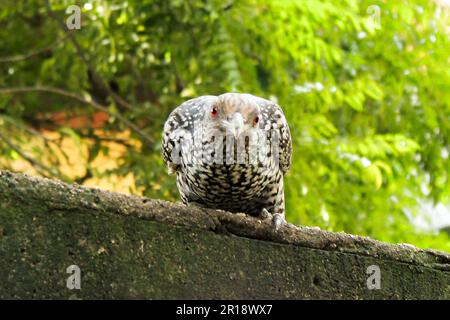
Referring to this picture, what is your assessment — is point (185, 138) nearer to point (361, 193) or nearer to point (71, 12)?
point (71, 12)

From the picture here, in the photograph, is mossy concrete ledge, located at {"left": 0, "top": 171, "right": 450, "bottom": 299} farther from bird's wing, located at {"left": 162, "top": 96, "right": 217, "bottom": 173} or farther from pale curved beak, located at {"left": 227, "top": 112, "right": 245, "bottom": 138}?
bird's wing, located at {"left": 162, "top": 96, "right": 217, "bottom": 173}

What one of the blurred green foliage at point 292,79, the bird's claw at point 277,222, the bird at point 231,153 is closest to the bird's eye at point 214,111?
the bird at point 231,153

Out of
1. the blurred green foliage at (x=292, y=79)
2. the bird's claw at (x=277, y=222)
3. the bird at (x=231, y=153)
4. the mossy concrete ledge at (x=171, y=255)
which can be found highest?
the blurred green foliage at (x=292, y=79)

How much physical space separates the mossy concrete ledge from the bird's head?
1.46 ft

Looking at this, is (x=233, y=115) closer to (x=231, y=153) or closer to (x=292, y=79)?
(x=231, y=153)

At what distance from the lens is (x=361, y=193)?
21.3 ft

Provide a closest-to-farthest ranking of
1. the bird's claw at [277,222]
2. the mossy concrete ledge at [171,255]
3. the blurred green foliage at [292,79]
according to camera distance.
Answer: the mossy concrete ledge at [171,255] → the bird's claw at [277,222] → the blurred green foliage at [292,79]

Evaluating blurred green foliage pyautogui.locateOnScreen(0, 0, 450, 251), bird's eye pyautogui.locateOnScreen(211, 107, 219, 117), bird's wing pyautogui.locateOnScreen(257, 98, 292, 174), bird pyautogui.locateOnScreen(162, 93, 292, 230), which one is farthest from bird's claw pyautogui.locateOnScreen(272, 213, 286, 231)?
blurred green foliage pyautogui.locateOnScreen(0, 0, 450, 251)

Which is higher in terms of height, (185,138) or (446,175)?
(446,175)

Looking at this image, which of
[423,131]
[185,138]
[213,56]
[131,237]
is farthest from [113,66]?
[131,237]

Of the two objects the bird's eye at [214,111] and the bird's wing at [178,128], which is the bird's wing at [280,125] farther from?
the bird's eye at [214,111]

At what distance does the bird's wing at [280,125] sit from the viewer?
329 cm

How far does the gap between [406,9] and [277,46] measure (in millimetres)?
894

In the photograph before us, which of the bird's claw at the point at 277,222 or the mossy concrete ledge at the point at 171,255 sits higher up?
the bird's claw at the point at 277,222
